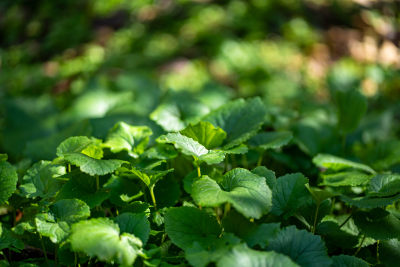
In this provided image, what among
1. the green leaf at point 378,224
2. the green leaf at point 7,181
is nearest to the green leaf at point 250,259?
the green leaf at point 378,224

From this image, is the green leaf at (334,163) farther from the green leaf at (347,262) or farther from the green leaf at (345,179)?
the green leaf at (347,262)

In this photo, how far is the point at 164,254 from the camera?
0.94 metres

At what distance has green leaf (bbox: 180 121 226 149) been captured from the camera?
1072 millimetres

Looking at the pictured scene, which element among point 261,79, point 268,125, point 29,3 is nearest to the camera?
point 268,125

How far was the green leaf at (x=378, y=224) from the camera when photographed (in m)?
0.94

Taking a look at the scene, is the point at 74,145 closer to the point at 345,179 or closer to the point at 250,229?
the point at 250,229

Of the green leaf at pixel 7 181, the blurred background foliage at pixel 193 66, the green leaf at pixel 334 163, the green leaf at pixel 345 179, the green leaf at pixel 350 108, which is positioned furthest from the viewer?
the blurred background foliage at pixel 193 66

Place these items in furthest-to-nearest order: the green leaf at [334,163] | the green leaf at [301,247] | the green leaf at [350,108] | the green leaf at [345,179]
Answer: the green leaf at [350,108] → the green leaf at [334,163] → the green leaf at [345,179] → the green leaf at [301,247]

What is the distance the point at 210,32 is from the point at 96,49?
3.94 ft

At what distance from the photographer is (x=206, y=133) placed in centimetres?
109

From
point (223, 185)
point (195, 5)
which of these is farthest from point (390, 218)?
point (195, 5)

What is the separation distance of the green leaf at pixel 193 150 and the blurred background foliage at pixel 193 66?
29cm

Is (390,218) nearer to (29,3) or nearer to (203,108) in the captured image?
(203,108)

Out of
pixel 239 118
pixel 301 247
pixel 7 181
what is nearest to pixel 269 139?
pixel 239 118
